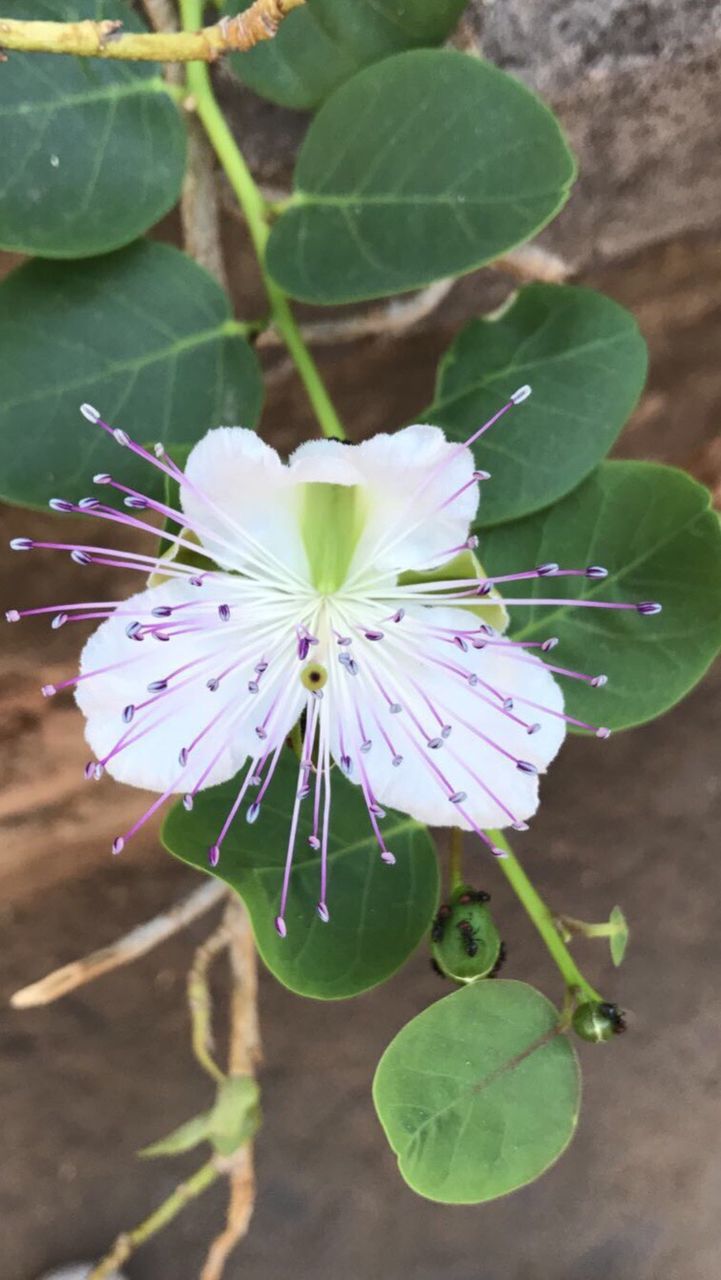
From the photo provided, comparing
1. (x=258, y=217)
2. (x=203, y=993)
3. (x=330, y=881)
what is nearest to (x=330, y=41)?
(x=258, y=217)

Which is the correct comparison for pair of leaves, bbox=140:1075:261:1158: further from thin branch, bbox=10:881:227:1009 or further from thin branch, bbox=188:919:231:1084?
thin branch, bbox=10:881:227:1009

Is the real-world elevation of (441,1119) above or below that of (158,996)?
above

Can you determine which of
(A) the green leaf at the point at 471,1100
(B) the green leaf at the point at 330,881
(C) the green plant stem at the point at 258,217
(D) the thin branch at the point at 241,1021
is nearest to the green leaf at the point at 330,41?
(C) the green plant stem at the point at 258,217

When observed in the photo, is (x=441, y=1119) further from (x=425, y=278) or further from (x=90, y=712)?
(x=425, y=278)

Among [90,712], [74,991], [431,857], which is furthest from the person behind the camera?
[74,991]

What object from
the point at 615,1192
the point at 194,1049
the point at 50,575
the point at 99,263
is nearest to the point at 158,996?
the point at 194,1049

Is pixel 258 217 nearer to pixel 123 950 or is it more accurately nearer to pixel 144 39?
pixel 144 39
